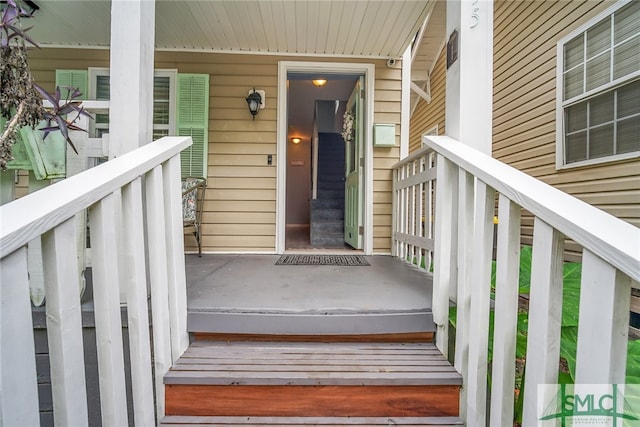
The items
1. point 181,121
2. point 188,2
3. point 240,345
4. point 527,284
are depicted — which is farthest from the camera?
point 181,121

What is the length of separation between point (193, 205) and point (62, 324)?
245 centimetres

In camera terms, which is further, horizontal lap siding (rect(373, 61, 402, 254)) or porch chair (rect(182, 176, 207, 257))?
horizontal lap siding (rect(373, 61, 402, 254))

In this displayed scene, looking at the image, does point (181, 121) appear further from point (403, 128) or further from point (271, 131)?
point (403, 128)

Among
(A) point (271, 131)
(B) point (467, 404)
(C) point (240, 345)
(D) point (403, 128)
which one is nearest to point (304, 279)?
(C) point (240, 345)

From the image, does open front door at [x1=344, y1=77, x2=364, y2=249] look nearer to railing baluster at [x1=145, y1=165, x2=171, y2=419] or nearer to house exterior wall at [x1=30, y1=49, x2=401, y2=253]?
house exterior wall at [x1=30, y1=49, x2=401, y2=253]

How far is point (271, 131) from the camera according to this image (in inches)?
134

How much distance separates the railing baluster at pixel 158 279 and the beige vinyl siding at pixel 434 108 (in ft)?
20.1

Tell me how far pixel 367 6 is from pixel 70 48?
10.8 feet

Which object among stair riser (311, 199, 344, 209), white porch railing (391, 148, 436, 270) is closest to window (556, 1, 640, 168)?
white porch railing (391, 148, 436, 270)

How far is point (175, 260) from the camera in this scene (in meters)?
1.31

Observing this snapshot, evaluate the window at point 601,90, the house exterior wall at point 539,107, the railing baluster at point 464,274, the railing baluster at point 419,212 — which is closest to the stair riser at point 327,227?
the railing baluster at point 419,212

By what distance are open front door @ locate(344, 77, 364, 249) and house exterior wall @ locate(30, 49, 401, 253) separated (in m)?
0.20

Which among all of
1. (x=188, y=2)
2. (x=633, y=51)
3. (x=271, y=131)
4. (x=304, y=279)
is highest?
(x=188, y=2)
